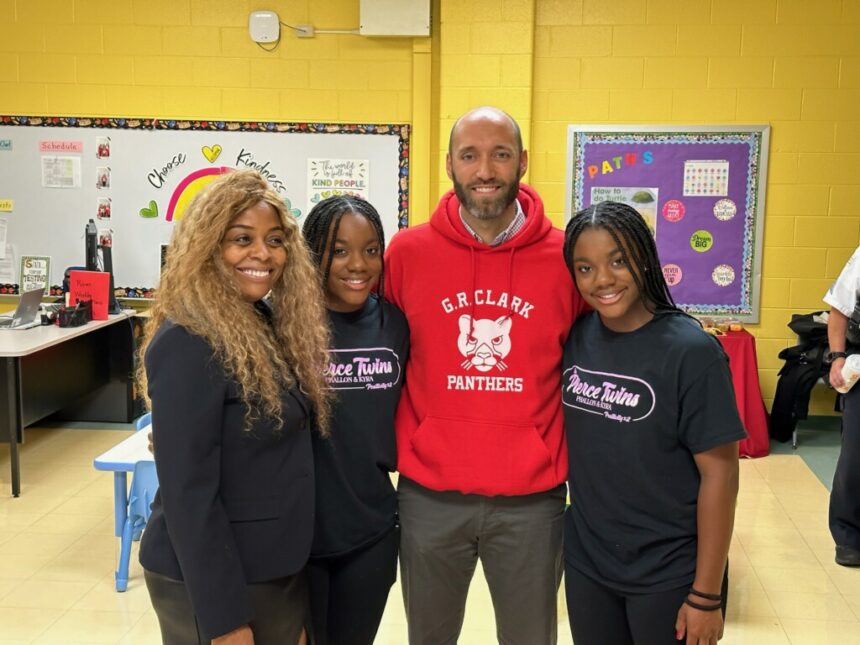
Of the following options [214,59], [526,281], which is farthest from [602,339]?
[214,59]

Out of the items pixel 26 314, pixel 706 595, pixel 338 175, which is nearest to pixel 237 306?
pixel 706 595

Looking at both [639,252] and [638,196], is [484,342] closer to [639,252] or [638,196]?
[639,252]

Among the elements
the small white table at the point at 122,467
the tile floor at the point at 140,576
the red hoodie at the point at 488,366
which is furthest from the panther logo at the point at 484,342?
the small white table at the point at 122,467

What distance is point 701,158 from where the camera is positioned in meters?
5.30

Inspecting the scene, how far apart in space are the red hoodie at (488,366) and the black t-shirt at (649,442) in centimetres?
19

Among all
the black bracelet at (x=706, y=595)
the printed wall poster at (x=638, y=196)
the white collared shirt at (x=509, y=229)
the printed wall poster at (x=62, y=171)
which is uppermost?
the printed wall poster at (x=62, y=171)

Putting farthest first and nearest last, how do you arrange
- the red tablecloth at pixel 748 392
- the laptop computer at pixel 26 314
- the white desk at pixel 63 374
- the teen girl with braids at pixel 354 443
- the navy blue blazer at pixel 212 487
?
the red tablecloth at pixel 748 392
the laptop computer at pixel 26 314
the white desk at pixel 63 374
the teen girl with braids at pixel 354 443
the navy blue blazer at pixel 212 487

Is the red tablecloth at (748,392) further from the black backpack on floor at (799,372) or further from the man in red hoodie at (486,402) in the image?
the man in red hoodie at (486,402)

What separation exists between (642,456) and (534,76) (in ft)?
13.4

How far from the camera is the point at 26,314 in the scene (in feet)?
15.8

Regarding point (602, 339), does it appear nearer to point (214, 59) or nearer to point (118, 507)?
point (118, 507)

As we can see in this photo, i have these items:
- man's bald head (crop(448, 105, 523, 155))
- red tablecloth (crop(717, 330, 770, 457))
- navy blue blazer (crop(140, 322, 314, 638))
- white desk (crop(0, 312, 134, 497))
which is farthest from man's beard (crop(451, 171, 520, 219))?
red tablecloth (crop(717, 330, 770, 457))

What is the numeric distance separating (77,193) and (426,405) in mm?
4351

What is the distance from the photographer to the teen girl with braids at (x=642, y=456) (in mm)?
1646
